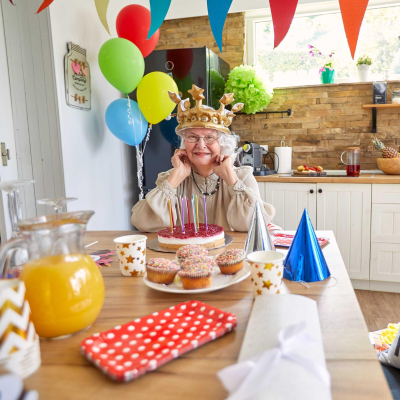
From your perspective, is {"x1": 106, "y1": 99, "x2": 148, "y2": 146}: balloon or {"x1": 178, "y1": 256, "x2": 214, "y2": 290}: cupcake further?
{"x1": 106, "y1": 99, "x2": 148, "y2": 146}: balloon

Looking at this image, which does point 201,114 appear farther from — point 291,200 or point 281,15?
point 291,200

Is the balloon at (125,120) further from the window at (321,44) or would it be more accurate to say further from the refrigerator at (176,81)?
the window at (321,44)

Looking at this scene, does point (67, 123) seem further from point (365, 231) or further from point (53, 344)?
point (365, 231)

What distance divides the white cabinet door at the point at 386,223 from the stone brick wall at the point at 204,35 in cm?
184

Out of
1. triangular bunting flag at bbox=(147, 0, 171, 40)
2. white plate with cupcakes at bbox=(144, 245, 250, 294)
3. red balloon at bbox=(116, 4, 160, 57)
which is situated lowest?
white plate with cupcakes at bbox=(144, 245, 250, 294)

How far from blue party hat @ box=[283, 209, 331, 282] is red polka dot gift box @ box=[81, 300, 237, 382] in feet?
1.00

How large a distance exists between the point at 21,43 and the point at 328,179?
91.9 inches

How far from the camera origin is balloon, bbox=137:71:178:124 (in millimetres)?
2455

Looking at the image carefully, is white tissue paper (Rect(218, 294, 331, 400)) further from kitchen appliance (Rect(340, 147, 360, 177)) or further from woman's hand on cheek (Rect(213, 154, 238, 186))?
kitchen appliance (Rect(340, 147, 360, 177))

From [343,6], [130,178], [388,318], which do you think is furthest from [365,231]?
[343,6]

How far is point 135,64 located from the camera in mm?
2354

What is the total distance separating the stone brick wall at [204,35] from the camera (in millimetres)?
3443

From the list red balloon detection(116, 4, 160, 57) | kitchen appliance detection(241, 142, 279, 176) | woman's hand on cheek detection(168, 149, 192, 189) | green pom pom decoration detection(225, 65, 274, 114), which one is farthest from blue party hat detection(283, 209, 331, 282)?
green pom pom decoration detection(225, 65, 274, 114)

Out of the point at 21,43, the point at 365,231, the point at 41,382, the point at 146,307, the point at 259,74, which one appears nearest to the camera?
the point at 41,382
